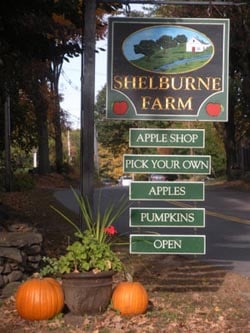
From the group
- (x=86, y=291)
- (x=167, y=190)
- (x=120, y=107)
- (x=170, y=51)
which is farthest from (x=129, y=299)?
(x=170, y=51)

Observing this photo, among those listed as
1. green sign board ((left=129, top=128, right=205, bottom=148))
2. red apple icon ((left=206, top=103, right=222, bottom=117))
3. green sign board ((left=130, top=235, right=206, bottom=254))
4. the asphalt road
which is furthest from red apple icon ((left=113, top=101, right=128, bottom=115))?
green sign board ((left=130, top=235, right=206, bottom=254))

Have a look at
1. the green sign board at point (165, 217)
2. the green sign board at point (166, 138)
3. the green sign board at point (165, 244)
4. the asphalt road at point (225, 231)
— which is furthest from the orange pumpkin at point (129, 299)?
the asphalt road at point (225, 231)

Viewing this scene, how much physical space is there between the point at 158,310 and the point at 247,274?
135 inches

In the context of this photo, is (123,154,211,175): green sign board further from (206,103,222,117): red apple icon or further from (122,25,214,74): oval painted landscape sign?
(122,25,214,74): oval painted landscape sign

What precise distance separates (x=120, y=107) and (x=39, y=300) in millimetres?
2716

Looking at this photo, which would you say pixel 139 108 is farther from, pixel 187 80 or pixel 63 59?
pixel 63 59

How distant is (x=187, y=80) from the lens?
8281 mm

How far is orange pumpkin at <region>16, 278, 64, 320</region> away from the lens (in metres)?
6.71

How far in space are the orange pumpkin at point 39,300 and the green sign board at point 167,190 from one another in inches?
75.7

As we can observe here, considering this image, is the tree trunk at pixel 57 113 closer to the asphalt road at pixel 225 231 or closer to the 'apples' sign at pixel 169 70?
the asphalt road at pixel 225 231

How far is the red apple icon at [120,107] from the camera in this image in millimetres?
8219

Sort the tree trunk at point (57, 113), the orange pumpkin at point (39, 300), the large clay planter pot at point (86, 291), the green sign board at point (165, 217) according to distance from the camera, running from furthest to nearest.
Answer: the tree trunk at point (57, 113)
the green sign board at point (165, 217)
the large clay planter pot at point (86, 291)
the orange pumpkin at point (39, 300)

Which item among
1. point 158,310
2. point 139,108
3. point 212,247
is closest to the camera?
point 158,310

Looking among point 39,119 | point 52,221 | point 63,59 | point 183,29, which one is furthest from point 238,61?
point 183,29
